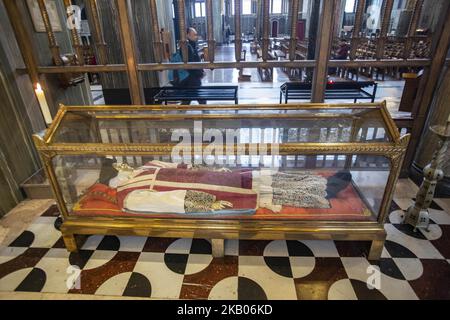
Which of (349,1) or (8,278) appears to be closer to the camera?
(8,278)

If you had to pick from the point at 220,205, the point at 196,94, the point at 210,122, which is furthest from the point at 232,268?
the point at 196,94

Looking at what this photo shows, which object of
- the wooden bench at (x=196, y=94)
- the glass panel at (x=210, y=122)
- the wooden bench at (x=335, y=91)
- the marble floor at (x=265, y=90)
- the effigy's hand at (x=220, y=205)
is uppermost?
the glass panel at (x=210, y=122)

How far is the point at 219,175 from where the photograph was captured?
2096 mm

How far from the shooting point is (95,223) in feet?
6.28

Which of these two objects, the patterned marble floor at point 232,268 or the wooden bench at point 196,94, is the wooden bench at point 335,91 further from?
the patterned marble floor at point 232,268

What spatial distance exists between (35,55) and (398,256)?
3.42 metres

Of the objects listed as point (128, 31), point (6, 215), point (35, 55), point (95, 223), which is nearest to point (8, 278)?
point (95, 223)

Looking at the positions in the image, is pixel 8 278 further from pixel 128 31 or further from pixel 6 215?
pixel 128 31

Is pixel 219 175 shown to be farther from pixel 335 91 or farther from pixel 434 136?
pixel 335 91

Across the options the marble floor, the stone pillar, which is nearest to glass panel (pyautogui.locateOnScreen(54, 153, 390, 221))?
the stone pillar

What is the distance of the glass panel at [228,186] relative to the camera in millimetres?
1893

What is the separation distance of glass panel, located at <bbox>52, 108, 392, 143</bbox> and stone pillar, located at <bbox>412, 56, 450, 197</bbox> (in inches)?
42.2

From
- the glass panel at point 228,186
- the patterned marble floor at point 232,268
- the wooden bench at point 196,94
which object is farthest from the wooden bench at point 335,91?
the patterned marble floor at point 232,268

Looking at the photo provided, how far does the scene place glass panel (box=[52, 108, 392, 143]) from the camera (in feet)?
6.38
